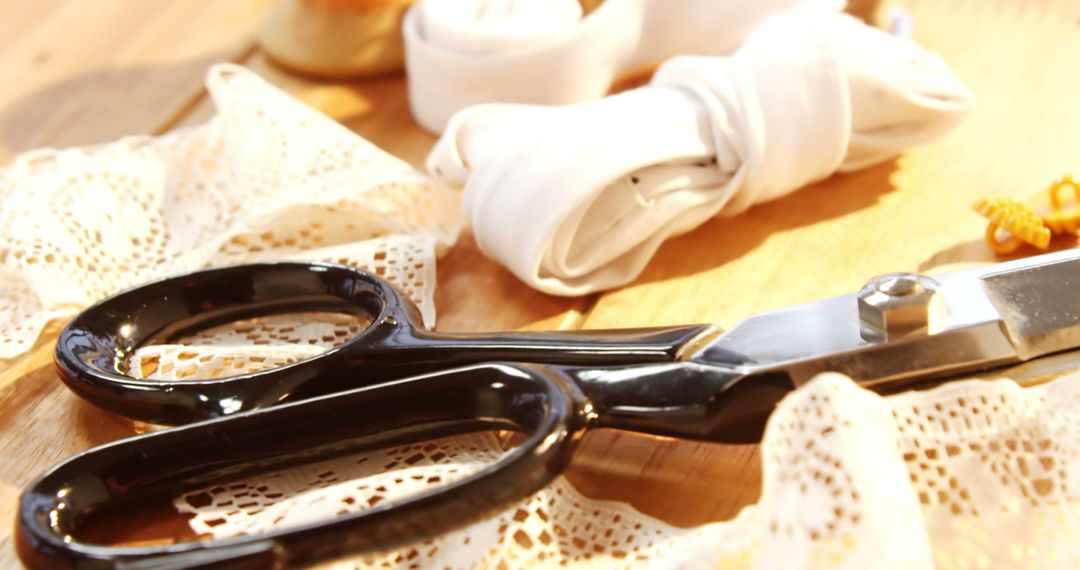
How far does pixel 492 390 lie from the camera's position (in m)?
0.42

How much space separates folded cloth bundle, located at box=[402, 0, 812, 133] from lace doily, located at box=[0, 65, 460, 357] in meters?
0.07

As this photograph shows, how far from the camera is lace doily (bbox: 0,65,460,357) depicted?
1.92 ft

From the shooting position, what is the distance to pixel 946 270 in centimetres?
57

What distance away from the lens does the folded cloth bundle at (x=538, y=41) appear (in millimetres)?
677

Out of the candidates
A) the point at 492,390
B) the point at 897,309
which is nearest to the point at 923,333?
the point at 897,309

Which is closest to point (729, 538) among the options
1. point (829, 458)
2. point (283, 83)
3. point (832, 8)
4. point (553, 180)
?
point (829, 458)

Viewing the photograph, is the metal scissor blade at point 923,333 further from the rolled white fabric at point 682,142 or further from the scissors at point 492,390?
the rolled white fabric at point 682,142

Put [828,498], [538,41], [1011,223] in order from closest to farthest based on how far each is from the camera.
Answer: [828,498]
[1011,223]
[538,41]

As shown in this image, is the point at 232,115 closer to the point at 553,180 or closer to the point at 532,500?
the point at 553,180

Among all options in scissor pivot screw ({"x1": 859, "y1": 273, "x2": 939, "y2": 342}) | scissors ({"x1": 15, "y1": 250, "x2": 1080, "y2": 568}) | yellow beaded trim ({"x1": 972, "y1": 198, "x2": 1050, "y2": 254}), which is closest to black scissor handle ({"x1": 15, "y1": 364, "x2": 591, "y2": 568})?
scissors ({"x1": 15, "y1": 250, "x2": 1080, "y2": 568})

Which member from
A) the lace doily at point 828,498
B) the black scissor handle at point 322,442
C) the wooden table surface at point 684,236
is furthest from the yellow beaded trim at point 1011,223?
the black scissor handle at point 322,442

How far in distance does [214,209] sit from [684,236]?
261 millimetres

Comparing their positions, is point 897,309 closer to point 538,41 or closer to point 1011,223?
point 1011,223

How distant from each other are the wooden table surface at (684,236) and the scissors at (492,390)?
5 cm
